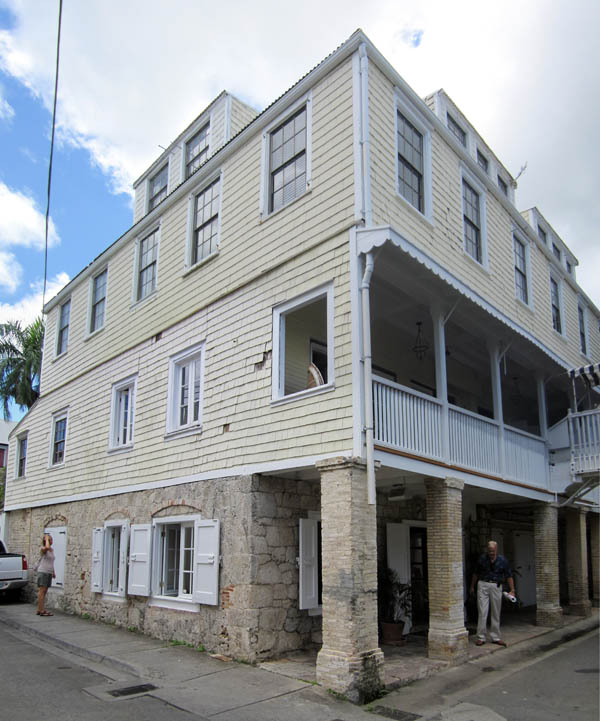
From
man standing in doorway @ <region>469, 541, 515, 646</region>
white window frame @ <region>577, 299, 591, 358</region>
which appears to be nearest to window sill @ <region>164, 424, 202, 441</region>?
man standing in doorway @ <region>469, 541, 515, 646</region>

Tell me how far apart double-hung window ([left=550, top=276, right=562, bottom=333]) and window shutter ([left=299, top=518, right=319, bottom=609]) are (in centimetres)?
991

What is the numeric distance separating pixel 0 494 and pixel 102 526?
17737mm

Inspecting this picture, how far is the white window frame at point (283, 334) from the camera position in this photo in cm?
902

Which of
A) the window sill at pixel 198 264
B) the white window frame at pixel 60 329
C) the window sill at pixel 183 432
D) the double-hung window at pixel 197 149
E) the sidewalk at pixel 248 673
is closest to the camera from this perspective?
the sidewalk at pixel 248 673

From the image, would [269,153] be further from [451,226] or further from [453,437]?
[453,437]

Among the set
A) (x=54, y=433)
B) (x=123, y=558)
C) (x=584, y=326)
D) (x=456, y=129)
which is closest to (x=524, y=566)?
(x=584, y=326)

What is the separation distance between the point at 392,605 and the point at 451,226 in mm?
6781

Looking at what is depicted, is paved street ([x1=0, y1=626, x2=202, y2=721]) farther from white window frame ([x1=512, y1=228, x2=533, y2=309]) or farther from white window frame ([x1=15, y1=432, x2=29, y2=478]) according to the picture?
white window frame ([x1=512, y1=228, x2=533, y2=309])

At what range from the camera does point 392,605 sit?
1069 centimetres

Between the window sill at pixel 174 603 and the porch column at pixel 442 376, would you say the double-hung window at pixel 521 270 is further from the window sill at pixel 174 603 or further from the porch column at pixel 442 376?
the window sill at pixel 174 603

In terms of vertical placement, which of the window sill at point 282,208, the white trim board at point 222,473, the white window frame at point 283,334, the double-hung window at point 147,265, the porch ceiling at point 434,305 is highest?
the double-hung window at point 147,265

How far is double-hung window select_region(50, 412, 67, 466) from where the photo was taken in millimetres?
16969

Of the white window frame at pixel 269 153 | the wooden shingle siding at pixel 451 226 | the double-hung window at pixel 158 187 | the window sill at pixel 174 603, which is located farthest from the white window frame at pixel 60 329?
the wooden shingle siding at pixel 451 226

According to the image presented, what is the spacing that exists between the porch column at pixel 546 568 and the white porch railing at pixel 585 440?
108 centimetres
